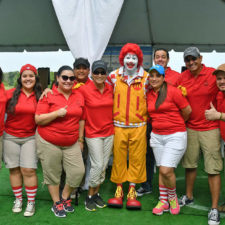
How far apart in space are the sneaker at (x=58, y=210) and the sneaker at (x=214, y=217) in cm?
158

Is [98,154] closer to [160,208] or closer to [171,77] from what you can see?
[160,208]

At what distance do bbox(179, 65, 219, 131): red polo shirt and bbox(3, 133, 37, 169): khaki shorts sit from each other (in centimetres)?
180

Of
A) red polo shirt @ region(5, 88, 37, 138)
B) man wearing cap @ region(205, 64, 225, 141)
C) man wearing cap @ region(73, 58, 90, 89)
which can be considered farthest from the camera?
man wearing cap @ region(73, 58, 90, 89)

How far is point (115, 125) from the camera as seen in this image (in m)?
3.26

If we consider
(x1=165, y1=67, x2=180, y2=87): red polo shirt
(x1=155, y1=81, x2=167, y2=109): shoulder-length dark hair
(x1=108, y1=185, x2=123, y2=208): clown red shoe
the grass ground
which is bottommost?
the grass ground

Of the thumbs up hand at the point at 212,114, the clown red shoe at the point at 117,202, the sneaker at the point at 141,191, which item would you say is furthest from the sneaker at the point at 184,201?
the thumbs up hand at the point at 212,114

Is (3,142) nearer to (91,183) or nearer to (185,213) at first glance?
(91,183)

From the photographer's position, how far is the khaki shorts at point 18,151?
2.98 m

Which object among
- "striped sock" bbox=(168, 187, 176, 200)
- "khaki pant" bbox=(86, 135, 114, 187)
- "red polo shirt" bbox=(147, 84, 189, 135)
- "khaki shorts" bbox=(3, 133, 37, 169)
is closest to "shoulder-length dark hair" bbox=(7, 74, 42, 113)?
"khaki shorts" bbox=(3, 133, 37, 169)

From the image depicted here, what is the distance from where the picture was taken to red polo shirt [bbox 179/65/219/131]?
9.82ft

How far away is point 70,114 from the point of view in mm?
2910

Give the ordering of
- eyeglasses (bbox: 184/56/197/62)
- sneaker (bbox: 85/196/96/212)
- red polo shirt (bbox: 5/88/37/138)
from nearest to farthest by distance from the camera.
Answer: red polo shirt (bbox: 5/88/37/138) < eyeglasses (bbox: 184/56/197/62) < sneaker (bbox: 85/196/96/212)

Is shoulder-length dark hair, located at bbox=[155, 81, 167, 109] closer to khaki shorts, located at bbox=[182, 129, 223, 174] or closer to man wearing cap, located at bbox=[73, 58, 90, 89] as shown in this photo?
khaki shorts, located at bbox=[182, 129, 223, 174]

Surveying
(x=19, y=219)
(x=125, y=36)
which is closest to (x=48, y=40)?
(x=125, y=36)
